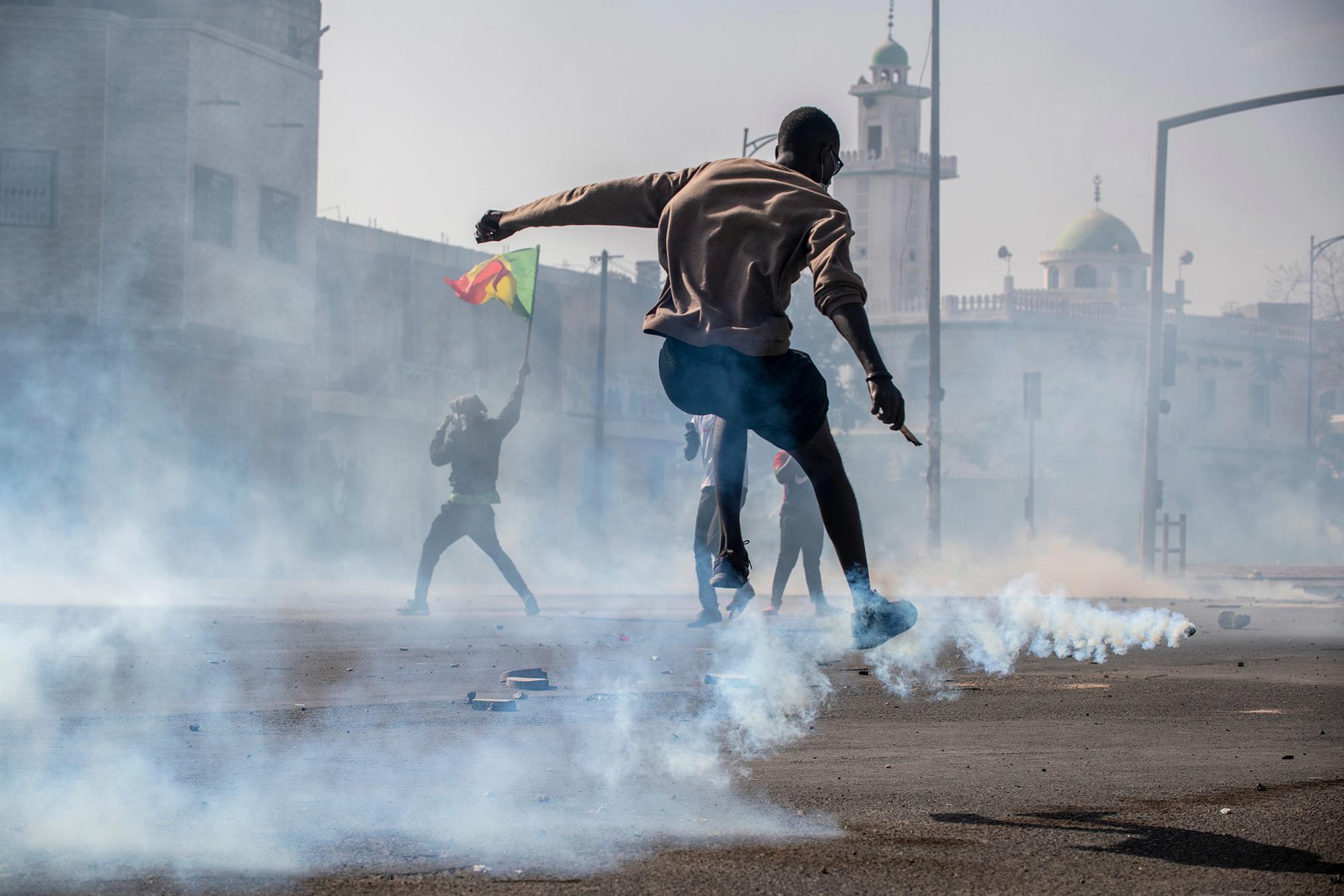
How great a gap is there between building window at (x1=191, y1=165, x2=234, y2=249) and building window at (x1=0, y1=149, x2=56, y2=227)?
2316mm

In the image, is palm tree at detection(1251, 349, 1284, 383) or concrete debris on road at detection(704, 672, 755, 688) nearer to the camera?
concrete debris on road at detection(704, 672, 755, 688)

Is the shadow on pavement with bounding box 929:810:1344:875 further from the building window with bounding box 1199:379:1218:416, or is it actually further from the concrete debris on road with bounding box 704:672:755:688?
the building window with bounding box 1199:379:1218:416

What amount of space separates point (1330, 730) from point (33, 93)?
23.7 meters

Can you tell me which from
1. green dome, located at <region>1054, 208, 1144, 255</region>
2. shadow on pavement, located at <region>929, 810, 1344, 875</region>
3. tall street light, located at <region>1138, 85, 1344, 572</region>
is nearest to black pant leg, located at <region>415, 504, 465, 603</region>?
shadow on pavement, located at <region>929, 810, 1344, 875</region>

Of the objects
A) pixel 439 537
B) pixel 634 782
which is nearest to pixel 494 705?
pixel 634 782

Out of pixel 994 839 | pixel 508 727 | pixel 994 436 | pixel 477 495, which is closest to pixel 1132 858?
pixel 994 839

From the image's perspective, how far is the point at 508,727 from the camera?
5672mm

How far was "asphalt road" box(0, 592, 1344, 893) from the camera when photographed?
3.33 metres

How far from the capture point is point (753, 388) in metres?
4.46

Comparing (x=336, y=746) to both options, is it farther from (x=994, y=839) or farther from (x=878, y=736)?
(x=994, y=839)

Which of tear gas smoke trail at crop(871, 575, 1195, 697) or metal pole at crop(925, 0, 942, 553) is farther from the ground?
metal pole at crop(925, 0, 942, 553)

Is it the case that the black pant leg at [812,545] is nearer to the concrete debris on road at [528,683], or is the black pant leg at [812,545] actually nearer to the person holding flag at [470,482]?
the person holding flag at [470,482]

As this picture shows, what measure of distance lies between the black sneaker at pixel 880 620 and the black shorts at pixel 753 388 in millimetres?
566

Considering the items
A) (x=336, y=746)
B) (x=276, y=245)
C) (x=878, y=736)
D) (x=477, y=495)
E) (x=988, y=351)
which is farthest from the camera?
(x=988, y=351)
